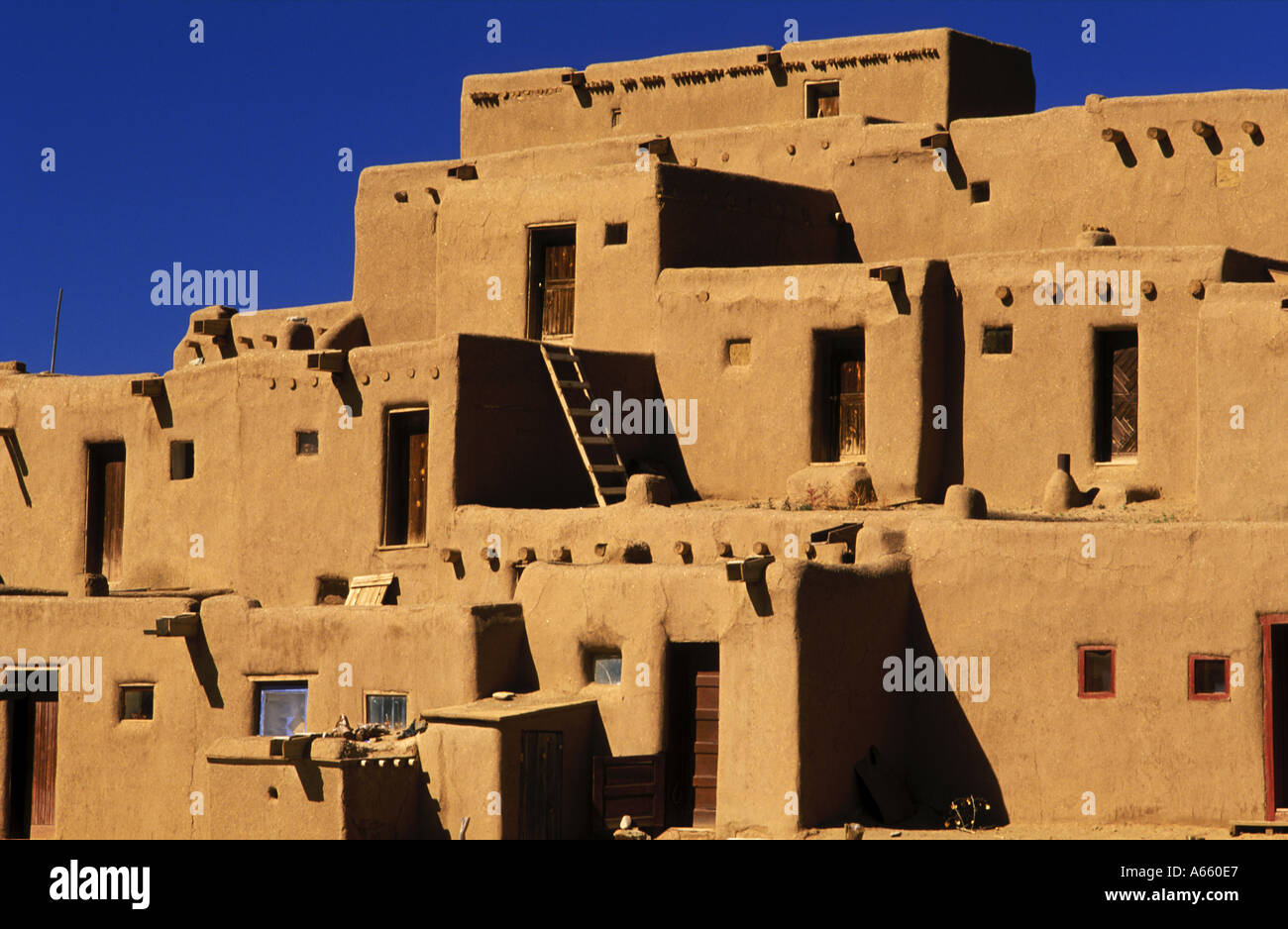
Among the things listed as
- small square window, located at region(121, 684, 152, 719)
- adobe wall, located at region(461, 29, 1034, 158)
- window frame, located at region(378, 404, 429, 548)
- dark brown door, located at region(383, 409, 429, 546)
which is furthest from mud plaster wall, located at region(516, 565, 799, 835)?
adobe wall, located at region(461, 29, 1034, 158)

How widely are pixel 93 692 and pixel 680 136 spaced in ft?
37.9

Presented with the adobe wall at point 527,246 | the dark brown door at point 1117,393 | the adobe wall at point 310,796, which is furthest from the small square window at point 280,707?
the dark brown door at point 1117,393

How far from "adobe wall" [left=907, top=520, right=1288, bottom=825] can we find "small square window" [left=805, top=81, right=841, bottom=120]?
35.2ft

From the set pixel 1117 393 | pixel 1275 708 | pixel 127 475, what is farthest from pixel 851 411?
pixel 127 475

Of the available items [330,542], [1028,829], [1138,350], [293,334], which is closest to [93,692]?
[330,542]

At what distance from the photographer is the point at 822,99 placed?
3036 cm

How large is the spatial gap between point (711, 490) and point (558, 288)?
3.70 metres

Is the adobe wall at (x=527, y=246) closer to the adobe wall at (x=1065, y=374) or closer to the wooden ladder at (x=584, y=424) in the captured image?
the wooden ladder at (x=584, y=424)

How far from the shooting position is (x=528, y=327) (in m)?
28.2

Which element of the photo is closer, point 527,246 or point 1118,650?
point 1118,650

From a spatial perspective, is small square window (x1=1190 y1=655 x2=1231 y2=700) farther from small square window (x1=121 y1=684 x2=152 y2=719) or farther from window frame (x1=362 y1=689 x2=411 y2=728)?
small square window (x1=121 y1=684 x2=152 y2=719)

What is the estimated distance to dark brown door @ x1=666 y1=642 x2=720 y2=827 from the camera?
68.9 feet

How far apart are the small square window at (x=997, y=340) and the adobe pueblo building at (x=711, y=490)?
0.04 metres

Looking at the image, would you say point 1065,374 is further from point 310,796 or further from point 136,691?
point 136,691
